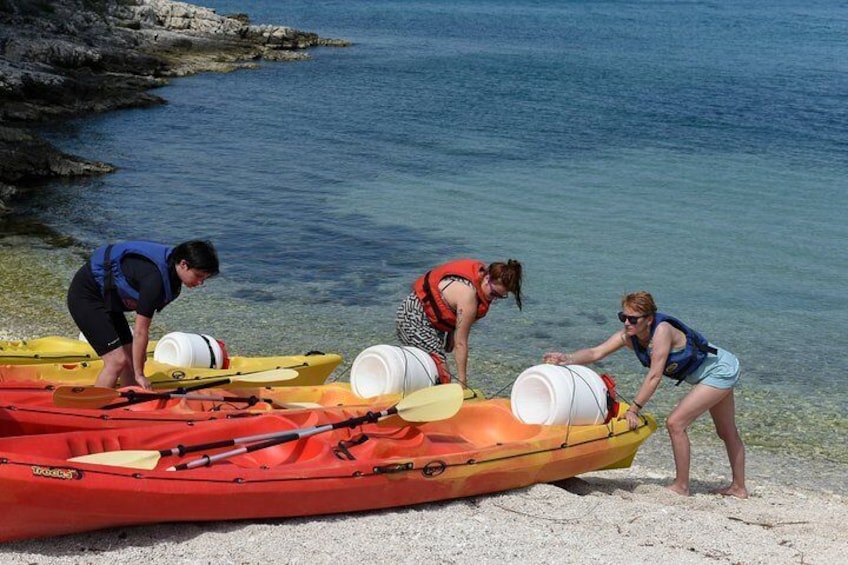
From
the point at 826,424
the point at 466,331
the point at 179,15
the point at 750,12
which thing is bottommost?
the point at 826,424

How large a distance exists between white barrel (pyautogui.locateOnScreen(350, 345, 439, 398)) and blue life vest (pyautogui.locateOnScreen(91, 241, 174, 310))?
5.95 ft

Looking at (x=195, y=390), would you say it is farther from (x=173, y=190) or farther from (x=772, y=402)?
(x=173, y=190)

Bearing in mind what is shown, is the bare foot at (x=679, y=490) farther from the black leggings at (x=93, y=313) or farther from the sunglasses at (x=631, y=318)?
the black leggings at (x=93, y=313)

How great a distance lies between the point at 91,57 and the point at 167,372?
29.4m

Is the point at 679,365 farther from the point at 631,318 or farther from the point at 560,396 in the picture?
the point at 560,396

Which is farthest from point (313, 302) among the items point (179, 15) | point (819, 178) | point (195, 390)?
point (179, 15)

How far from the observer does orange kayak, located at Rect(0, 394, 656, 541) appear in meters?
5.86

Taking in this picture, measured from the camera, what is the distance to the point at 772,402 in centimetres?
1116

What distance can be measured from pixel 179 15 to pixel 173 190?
2939 centimetres

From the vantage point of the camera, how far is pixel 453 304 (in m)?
8.31

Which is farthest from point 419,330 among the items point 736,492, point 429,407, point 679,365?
point 736,492

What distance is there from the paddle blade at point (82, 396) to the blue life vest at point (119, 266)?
72 cm

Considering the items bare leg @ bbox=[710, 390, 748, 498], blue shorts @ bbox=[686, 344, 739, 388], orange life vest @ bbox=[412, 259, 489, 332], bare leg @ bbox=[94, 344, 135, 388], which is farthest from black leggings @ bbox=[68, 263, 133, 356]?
bare leg @ bbox=[710, 390, 748, 498]

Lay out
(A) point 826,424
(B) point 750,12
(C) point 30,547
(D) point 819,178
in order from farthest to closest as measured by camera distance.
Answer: (B) point 750,12 < (D) point 819,178 < (A) point 826,424 < (C) point 30,547
